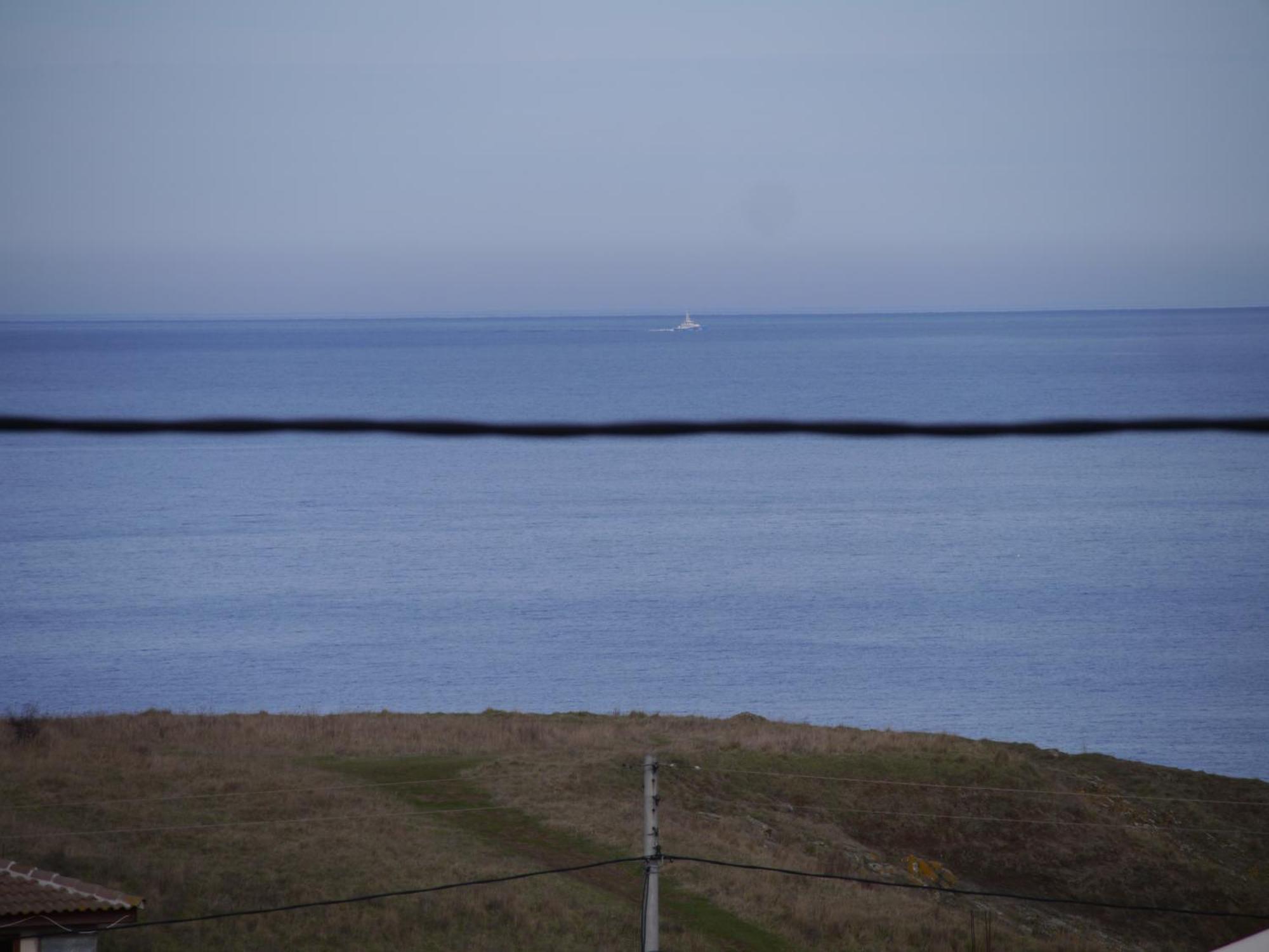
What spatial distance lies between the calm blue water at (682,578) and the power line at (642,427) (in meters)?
23.8

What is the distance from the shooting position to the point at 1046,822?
111ft

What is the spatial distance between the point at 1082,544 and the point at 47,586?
2987 inches

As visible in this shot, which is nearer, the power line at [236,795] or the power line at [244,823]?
the power line at [244,823]

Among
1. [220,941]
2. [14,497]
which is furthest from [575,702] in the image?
[14,497]

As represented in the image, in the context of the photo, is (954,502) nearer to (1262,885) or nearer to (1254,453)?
(1254,453)

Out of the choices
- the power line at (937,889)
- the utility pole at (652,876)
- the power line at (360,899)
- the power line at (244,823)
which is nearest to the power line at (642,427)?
the power line at (937,889)

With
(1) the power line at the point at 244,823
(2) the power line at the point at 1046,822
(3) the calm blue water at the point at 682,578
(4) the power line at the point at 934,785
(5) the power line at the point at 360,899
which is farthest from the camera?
(3) the calm blue water at the point at 682,578

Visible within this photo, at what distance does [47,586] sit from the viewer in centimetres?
8762

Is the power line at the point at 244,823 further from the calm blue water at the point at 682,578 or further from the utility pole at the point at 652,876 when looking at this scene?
the utility pole at the point at 652,876

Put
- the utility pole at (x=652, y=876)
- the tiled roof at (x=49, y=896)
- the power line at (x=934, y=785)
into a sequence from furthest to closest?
the power line at (x=934, y=785) → the tiled roof at (x=49, y=896) → the utility pole at (x=652, y=876)

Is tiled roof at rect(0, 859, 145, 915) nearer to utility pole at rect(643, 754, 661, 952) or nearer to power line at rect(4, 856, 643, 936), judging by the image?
power line at rect(4, 856, 643, 936)

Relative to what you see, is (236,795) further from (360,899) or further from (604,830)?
(360,899)

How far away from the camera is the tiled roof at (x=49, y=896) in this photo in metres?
12.7

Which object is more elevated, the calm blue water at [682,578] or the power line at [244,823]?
the calm blue water at [682,578]
